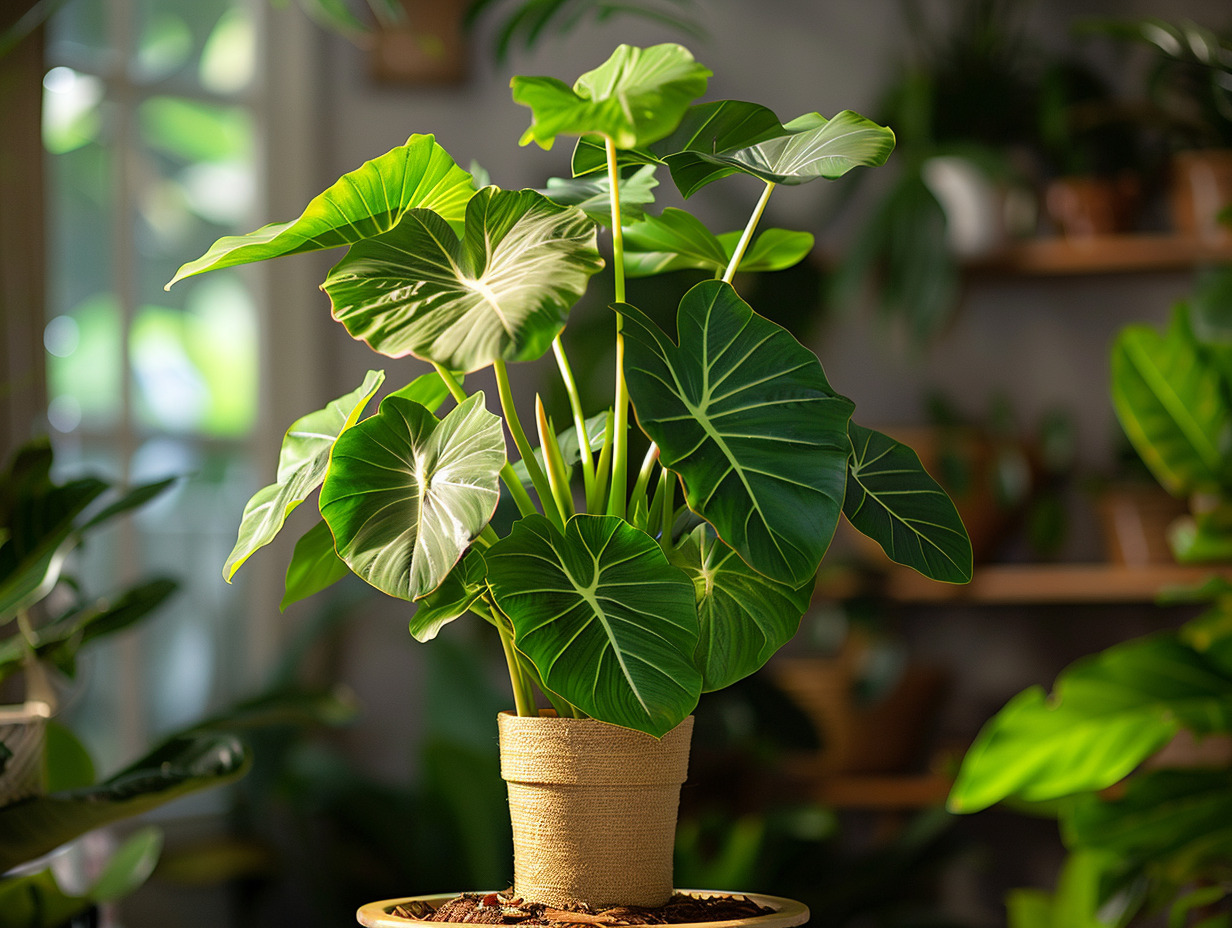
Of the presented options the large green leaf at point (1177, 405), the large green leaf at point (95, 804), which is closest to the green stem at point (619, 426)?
the large green leaf at point (95, 804)

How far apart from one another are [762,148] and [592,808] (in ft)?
1.40

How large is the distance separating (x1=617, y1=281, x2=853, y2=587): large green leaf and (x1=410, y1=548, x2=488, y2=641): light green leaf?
0.14m

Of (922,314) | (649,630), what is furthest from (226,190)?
(649,630)

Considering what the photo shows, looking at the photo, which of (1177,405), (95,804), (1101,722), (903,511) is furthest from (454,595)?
(1177,405)

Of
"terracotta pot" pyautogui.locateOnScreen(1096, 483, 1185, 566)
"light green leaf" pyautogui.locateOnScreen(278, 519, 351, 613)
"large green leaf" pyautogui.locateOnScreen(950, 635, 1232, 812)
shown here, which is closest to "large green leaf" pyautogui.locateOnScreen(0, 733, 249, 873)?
"light green leaf" pyautogui.locateOnScreen(278, 519, 351, 613)

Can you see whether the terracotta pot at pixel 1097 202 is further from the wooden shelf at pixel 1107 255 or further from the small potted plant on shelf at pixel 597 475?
the small potted plant on shelf at pixel 597 475

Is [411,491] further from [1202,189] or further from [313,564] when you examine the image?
[1202,189]

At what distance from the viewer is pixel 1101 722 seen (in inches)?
55.5

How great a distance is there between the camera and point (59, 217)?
2.09 metres

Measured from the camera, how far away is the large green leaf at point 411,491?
0.58 meters

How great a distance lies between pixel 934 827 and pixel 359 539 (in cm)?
166

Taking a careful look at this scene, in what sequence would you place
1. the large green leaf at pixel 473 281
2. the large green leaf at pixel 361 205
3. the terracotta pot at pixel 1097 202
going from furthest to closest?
1. the terracotta pot at pixel 1097 202
2. the large green leaf at pixel 361 205
3. the large green leaf at pixel 473 281

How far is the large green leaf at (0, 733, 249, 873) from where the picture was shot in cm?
87

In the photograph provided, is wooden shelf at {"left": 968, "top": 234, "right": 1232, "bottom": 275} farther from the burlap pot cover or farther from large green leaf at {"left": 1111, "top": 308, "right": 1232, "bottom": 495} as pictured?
the burlap pot cover
